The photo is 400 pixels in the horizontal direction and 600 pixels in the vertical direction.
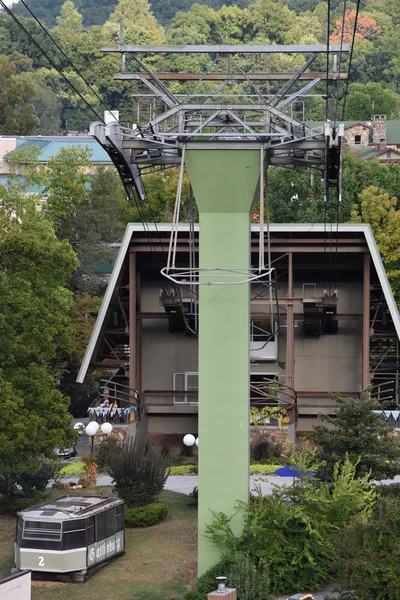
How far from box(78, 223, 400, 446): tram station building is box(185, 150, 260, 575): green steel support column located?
72.0 feet

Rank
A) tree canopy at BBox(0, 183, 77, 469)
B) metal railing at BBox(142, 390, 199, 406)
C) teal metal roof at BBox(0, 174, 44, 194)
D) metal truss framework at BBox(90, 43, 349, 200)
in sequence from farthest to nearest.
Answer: teal metal roof at BBox(0, 174, 44, 194) → metal railing at BBox(142, 390, 199, 406) → tree canopy at BBox(0, 183, 77, 469) → metal truss framework at BBox(90, 43, 349, 200)

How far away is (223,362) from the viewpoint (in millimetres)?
30922

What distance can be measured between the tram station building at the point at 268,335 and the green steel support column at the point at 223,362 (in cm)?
2194

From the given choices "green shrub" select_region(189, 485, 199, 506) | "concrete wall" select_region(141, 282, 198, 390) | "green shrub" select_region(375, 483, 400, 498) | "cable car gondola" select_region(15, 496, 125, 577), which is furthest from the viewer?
"concrete wall" select_region(141, 282, 198, 390)

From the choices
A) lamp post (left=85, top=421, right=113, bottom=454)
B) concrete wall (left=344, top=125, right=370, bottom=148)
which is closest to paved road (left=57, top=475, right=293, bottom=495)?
lamp post (left=85, top=421, right=113, bottom=454)

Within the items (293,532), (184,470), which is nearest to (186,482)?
(184,470)

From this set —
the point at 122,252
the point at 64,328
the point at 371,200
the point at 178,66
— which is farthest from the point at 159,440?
the point at 178,66

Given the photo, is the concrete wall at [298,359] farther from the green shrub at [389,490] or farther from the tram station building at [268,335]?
the green shrub at [389,490]

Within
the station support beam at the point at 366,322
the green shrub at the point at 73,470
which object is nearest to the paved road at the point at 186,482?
the green shrub at the point at 73,470

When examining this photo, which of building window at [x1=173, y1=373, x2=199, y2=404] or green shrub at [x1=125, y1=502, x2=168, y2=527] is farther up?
building window at [x1=173, y1=373, x2=199, y2=404]

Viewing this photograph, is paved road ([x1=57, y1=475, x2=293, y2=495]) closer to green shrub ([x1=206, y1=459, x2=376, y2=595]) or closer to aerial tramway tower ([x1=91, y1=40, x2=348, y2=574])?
green shrub ([x1=206, y1=459, x2=376, y2=595])

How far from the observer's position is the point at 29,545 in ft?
104

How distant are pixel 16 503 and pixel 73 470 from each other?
10496 mm

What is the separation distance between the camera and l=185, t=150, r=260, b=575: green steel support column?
30828 mm
